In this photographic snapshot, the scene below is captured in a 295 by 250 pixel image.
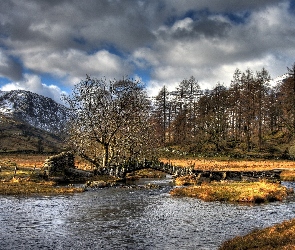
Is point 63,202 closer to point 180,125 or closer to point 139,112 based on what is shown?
point 139,112

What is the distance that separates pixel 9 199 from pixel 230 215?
20.6 metres

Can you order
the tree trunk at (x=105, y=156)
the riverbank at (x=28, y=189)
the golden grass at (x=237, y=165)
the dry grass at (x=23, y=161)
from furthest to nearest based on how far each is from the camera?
1. the dry grass at (x=23, y=161)
2. the golden grass at (x=237, y=165)
3. the tree trunk at (x=105, y=156)
4. the riverbank at (x=28, y=189)

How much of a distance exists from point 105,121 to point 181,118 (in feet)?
190

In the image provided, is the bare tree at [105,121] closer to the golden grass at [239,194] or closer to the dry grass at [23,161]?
the dry grass at [23,161]

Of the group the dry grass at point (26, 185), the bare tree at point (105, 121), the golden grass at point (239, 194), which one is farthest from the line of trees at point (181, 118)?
the golden grass at point (239, 194)

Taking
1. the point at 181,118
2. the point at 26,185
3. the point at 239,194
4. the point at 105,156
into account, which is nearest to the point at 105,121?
the point at 105,156

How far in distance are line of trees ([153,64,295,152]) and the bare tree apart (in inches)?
1636

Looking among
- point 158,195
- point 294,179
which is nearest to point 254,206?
point 158,195

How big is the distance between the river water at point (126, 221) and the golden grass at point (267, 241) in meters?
1.36

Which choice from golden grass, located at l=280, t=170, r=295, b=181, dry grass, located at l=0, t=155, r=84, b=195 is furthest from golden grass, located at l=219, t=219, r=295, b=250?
golden grass, located at l=280, t=170, r=295, b=181

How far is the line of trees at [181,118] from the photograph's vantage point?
54.1 metres

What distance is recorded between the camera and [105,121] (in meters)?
53.5

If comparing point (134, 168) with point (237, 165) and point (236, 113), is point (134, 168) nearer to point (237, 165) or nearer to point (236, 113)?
point (237, 165)

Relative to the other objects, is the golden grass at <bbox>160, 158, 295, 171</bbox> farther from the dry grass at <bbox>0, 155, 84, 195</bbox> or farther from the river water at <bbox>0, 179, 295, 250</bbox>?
the river water at <bbox>0, 179, 295, 250</bbox>
